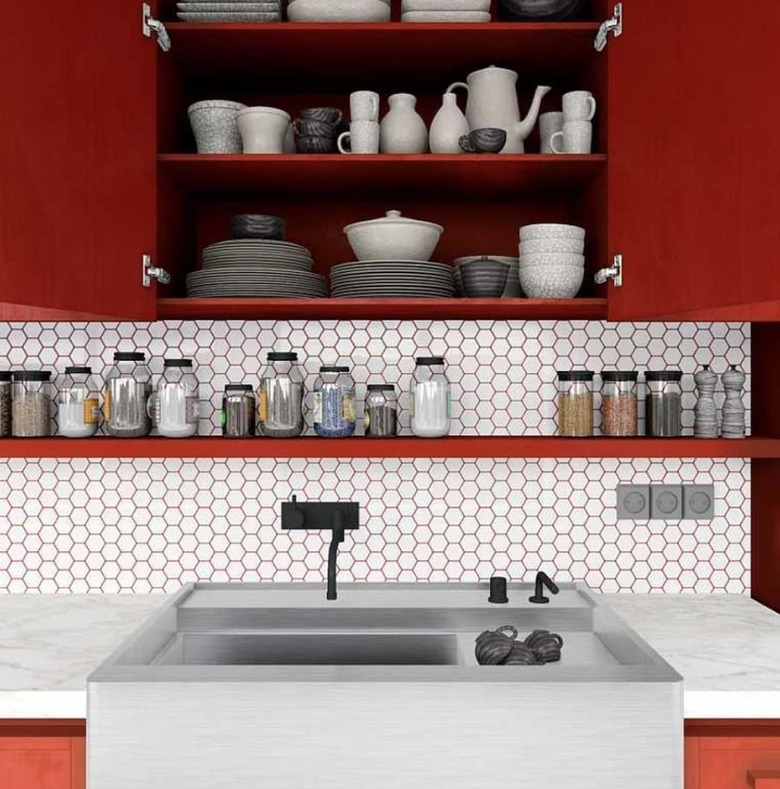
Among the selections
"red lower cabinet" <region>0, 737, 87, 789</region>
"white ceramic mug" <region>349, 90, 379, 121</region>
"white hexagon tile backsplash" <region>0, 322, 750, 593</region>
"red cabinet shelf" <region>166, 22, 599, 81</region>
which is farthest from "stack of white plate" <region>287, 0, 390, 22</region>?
"red lower cabinet" <region>0, 737, 87, 789</region>

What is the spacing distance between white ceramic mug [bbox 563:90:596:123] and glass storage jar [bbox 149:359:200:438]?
3.51 ft

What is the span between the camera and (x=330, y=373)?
1849mm

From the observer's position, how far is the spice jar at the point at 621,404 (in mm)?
1855

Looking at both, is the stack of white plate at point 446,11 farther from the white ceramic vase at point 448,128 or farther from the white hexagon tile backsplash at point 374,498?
the white hexagon tile backsplash at point 374,498

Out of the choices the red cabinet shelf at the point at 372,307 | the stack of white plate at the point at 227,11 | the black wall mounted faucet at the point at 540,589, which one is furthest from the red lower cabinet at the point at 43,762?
the stack of white plate at the point at 227,11

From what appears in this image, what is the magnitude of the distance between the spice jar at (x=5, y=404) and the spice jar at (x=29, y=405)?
0.02 metres

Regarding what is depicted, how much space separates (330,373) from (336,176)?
1.50ft

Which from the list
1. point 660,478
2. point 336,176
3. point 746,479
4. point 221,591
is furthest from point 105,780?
point 746,479

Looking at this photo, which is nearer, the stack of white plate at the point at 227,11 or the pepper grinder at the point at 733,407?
the stack of white plate at the point at 227,11

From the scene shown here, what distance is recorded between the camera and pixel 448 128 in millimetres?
1792

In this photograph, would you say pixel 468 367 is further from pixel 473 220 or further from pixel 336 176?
pixel 336 176

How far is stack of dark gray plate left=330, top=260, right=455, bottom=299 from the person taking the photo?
1.73 meters

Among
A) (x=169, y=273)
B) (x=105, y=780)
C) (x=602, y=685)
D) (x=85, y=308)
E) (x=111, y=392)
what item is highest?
(x=169, y=273)

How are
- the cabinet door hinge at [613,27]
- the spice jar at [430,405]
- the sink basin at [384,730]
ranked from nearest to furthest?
1. the sink basin at [384,730]
2. the cabinet door hinge at [613,27]
3. the spice jar at [430,405]
